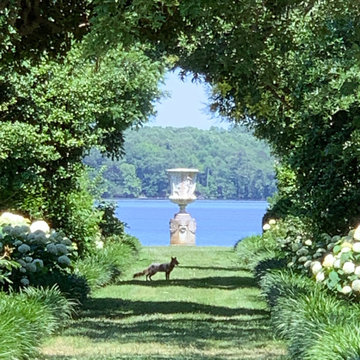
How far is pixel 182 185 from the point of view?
3544 centimetres

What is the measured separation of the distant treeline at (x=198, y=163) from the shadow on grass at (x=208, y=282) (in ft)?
152

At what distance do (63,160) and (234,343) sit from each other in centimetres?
759

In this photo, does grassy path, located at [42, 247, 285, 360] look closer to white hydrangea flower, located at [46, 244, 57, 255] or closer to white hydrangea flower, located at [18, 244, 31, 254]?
white hydrangea flower, located at [46, 244, 57, 255]

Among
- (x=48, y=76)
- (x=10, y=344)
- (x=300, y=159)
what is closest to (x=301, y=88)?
(x=300, y=159)

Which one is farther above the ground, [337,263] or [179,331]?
[337,263]

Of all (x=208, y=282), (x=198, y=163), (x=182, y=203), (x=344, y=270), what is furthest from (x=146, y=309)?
(x=198, y=163)

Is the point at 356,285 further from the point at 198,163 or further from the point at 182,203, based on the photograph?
the point at 198,163

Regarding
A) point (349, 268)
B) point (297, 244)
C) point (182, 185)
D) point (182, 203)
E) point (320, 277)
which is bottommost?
point (320, 277)

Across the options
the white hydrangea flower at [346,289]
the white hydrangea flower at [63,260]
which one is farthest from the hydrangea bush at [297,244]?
the white hydrangea flower at [63,260]

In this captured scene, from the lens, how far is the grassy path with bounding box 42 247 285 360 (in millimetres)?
8688

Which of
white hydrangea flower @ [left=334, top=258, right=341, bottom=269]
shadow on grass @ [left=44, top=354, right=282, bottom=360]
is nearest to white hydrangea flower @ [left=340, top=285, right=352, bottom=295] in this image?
white hydrangea flower @ [left=334, top=258, right=341, bottom=269]

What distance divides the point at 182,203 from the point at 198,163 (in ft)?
109

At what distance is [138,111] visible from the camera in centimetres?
2180

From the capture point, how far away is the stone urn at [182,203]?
32.4m
